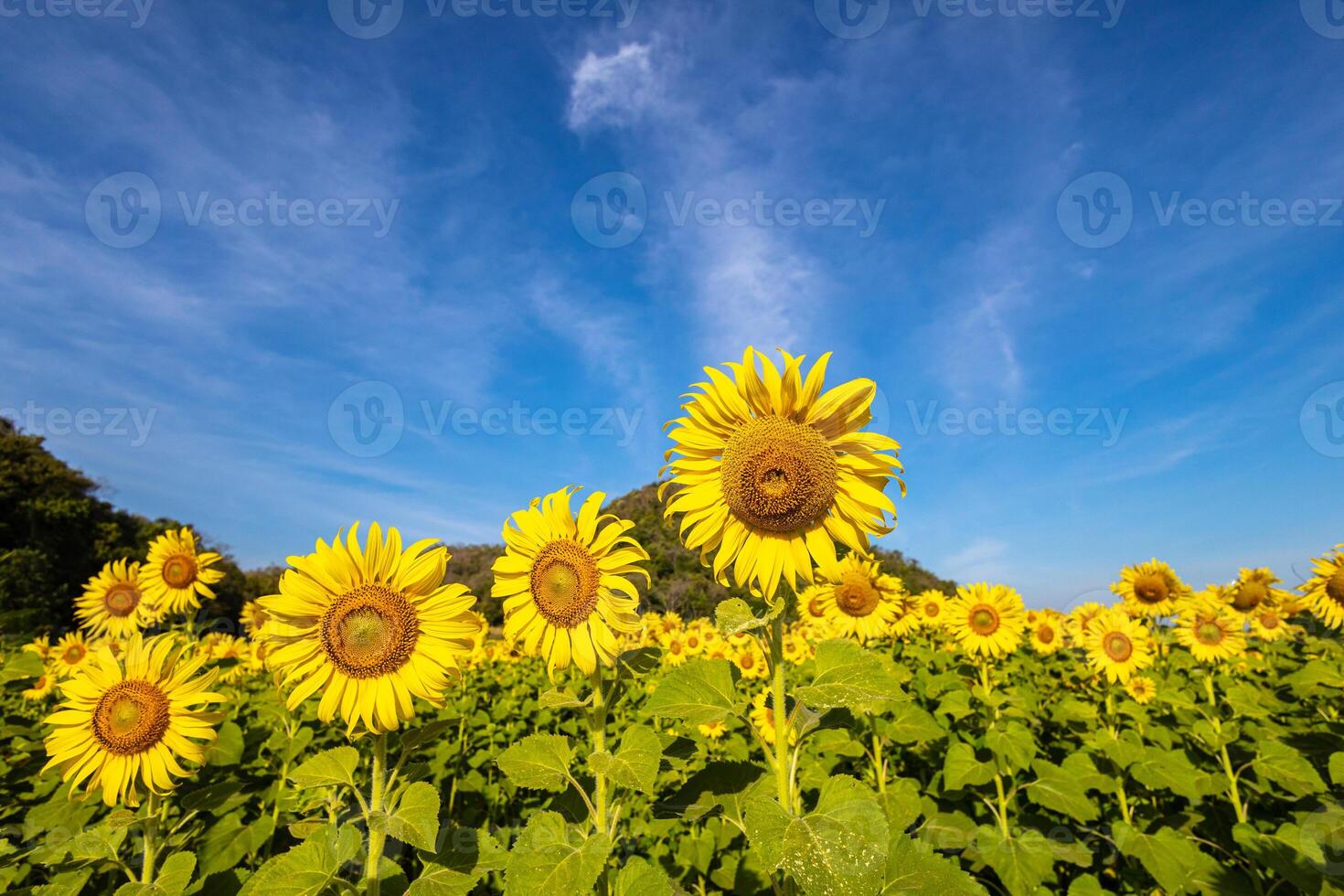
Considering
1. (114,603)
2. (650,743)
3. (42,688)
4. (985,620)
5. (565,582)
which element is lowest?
(42,688)

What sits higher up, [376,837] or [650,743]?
[650,743]

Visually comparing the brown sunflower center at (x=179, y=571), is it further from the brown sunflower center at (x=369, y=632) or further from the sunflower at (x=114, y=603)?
the brown sunflower center at (x=369, y=632)

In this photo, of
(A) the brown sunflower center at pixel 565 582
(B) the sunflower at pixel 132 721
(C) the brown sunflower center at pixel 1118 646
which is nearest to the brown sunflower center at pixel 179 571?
(B) the sunflower at pixel 132 721

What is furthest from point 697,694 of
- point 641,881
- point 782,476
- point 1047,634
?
point 1047,634

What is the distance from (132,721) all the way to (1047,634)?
9.79 m

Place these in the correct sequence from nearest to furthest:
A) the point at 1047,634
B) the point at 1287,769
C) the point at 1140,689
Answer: the point at 1287,769 → the point at 1140,689 → the point at 1047,634

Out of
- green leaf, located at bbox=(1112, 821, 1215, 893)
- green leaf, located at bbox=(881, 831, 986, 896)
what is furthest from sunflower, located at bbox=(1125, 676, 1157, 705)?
green leaf, located at bbox=(881, 831, 986, 896)

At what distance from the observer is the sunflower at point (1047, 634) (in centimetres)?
879

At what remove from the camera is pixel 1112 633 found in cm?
700

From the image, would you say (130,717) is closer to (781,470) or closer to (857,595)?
(781,470)

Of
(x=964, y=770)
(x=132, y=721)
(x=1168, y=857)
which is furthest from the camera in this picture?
(x=964, y=770)

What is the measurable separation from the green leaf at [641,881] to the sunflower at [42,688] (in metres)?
7.64

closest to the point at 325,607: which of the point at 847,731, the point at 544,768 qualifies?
the point at 544,768

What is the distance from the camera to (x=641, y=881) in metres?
2.48
